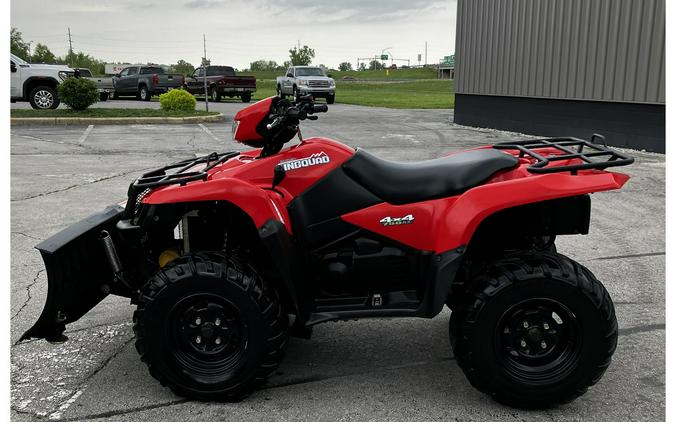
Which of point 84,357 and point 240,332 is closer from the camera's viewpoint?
point 240,332

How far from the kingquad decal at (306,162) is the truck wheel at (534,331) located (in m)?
1.03

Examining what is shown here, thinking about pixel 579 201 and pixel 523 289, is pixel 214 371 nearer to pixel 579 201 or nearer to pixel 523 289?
pixel 523 289

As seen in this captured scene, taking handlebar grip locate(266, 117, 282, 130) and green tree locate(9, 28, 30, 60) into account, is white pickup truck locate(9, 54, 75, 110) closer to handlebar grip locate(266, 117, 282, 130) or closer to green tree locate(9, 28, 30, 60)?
handlebar grip locate(266, 117, 282, 130)

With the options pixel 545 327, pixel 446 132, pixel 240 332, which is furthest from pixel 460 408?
pixel 446 132

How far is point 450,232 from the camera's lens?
315 centimetres

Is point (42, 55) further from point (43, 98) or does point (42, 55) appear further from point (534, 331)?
point (534, 331)

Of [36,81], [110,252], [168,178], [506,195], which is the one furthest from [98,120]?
[506,195]

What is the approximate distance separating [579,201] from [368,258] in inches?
46.5

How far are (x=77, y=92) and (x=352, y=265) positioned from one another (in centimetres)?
1835

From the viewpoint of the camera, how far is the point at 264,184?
3.30m

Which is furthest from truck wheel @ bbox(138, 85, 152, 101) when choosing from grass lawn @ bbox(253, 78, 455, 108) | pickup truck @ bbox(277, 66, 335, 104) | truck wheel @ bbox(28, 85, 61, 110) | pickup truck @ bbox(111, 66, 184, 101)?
truck wheel @ bbox(28, 85, 61, 110)

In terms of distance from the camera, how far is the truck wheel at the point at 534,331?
3.09 meters

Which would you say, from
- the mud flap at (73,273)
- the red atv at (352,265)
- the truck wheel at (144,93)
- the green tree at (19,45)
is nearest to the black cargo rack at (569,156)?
the red atv at (352,265)

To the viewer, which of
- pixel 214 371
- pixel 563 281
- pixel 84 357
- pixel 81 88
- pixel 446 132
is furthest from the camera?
pixel 81 88
